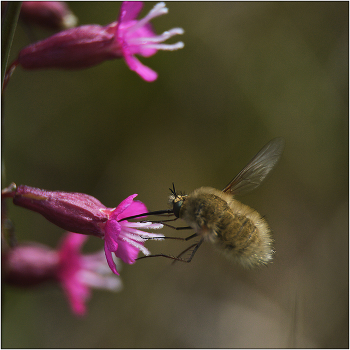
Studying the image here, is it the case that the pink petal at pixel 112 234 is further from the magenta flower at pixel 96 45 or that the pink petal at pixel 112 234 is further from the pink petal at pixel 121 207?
the magenta flower at pixel 96 45

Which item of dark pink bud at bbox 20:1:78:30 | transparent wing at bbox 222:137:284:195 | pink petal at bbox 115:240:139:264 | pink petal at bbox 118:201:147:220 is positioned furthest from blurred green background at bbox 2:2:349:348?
pink petal at bbox 118:201:147:220

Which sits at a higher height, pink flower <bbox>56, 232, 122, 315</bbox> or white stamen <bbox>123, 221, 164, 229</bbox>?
white stamen <bbox>123, 221, 164, 229</bbox>

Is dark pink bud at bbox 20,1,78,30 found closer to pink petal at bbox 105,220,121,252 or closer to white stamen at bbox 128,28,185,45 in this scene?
white stamen at bbox 128,28,185,45

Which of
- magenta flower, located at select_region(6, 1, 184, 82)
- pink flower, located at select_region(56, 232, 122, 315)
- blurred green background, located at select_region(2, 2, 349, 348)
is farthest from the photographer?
blurred green background, located at select_region(2, 2, 349, 348)

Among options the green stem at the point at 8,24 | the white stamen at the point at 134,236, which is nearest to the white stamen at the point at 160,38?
the green stem at the point at 8,24

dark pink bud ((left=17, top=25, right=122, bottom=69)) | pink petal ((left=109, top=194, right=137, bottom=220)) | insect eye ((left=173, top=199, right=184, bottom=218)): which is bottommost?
pink petal ((left=109, top=194, right=137, bottom=220))

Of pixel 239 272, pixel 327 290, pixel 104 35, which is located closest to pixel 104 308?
pixel 239 272
